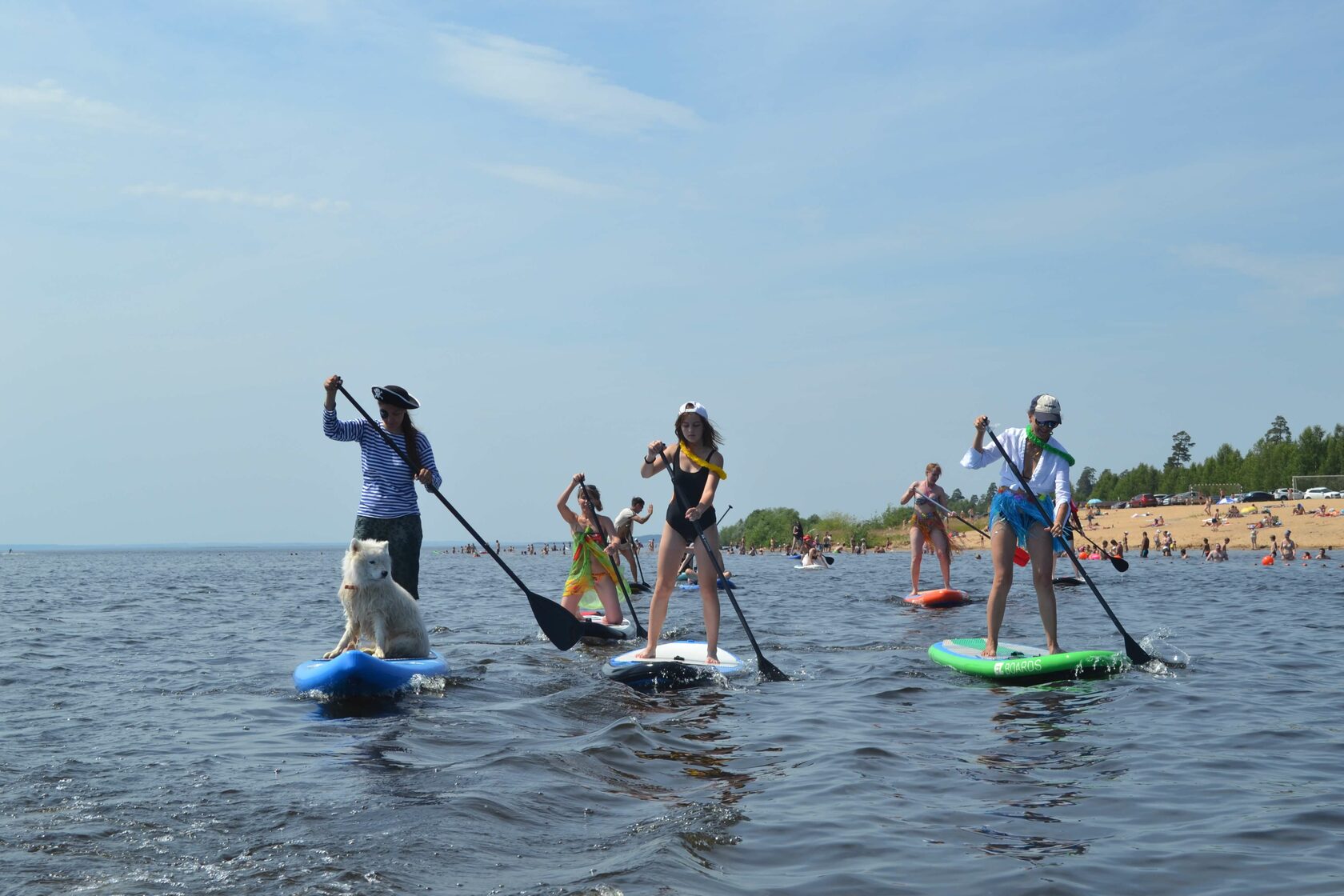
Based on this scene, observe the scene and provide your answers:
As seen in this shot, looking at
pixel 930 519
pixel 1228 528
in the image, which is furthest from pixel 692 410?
pixel 1228 528

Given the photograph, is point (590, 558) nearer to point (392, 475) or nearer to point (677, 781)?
point (392, 475)

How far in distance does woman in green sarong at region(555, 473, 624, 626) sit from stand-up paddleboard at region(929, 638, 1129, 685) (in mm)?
4986

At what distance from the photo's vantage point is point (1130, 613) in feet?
56.1

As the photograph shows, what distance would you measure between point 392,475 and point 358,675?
1.68 m

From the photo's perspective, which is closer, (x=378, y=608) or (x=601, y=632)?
(x=378, y=608)

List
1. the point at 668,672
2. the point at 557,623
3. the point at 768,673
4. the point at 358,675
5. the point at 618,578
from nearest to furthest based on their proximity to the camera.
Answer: the point at 358,675 → the point at 668,672 → the point at 768,673 → the point at 557,623 → the point at 618,578

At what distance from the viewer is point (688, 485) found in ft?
29.1

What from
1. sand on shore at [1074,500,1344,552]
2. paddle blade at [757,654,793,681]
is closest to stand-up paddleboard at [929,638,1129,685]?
paddle blade at [757,654,793,681]

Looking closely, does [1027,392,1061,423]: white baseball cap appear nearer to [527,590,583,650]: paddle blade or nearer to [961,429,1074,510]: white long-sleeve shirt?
[961,429,1074,510]: white long-sleeve shirt

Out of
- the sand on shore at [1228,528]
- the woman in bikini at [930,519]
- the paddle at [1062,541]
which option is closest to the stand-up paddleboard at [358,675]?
the paddle at [1062,541]

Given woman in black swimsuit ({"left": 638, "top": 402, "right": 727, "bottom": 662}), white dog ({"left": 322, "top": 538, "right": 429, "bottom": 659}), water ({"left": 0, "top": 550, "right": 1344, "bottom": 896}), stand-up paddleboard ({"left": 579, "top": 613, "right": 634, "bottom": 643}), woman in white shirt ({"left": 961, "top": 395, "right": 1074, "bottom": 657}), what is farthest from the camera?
stand-up paddleboard ({"left": 579, "top": 613, "right": 634, "bottom": 643})

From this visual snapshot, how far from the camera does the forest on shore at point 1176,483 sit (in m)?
86.1

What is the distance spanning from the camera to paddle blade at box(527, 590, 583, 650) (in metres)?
10.2

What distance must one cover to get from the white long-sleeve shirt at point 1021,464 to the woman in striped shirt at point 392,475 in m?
4.43
